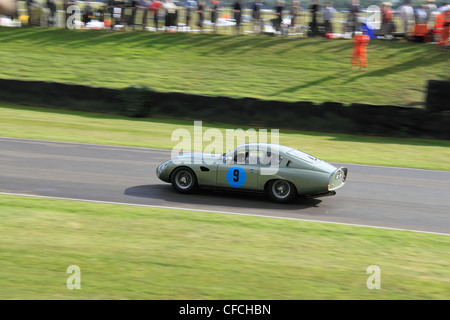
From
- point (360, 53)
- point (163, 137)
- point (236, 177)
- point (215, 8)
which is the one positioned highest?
point (215, 8)

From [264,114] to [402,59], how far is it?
368 inches

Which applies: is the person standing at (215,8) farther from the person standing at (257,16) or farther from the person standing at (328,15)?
the person standing at (328,15)

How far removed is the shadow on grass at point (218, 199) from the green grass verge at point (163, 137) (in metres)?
5.00

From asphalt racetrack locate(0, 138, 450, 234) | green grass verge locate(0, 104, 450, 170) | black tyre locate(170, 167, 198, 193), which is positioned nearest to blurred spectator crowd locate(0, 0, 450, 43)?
green grass verge locate(0, 104, 450, 170)

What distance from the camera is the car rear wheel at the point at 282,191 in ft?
35.3

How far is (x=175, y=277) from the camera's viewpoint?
22.2ft

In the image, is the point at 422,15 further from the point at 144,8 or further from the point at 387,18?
the point at 144,8

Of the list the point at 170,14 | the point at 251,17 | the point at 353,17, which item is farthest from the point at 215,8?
the point at 353,17

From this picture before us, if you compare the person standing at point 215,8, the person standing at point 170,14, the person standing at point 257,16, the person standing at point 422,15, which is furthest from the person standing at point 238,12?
the person standing at point 422,15

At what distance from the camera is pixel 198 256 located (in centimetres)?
757

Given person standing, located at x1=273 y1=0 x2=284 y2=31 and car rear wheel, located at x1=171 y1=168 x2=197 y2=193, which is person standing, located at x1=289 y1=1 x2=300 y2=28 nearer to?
person standing, located at x1=273 y1=0 x2=284 y2=31

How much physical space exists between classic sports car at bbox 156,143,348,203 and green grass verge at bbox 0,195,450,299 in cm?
134

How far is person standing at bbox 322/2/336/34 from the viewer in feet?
88.3

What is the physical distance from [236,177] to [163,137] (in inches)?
300
